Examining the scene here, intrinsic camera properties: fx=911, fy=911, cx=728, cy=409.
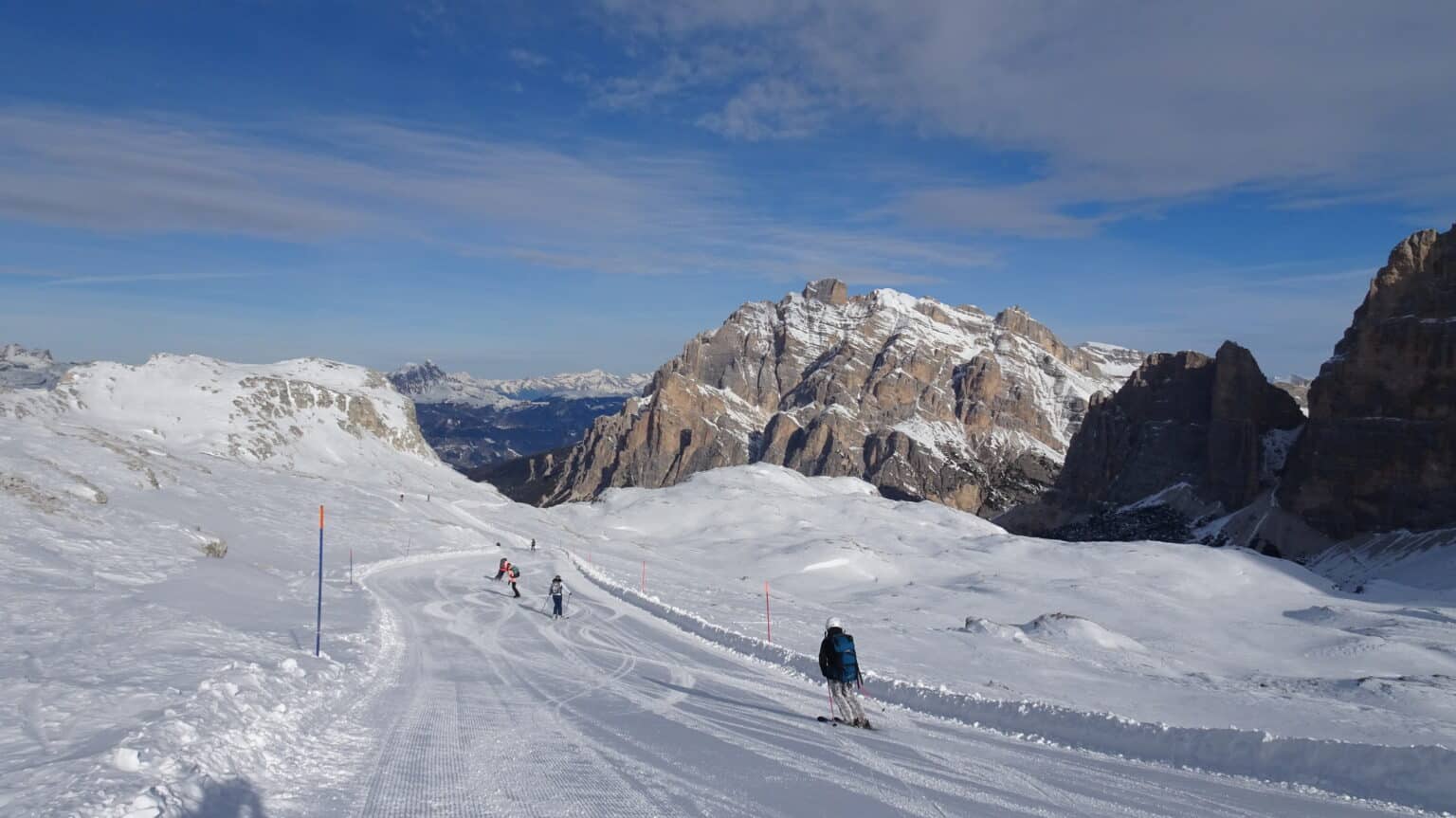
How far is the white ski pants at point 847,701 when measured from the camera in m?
14.5

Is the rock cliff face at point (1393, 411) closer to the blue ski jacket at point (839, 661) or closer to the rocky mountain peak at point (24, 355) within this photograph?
the blue ski jacket at point (839, 661)

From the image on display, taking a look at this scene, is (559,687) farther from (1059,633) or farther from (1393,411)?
(1393,411)

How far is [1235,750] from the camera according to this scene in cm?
1248

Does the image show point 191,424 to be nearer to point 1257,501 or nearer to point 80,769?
→ point 80,769

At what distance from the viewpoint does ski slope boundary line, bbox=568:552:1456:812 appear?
36.8ft

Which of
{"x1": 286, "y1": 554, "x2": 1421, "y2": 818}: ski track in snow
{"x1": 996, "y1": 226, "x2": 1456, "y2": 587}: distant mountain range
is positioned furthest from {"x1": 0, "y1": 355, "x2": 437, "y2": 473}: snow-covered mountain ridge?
{"x1": 996, "y1": 226, "x2": 1456, "y2": 587}: distant mountain range

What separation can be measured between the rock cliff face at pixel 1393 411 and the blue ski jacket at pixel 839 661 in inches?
6166

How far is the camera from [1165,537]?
175500mm

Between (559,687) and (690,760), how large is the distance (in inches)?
247

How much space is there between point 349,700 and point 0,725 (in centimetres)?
507

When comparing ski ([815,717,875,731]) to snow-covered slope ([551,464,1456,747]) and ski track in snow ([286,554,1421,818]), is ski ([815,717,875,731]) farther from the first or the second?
snow-covered slope ([551,464,1456,747])

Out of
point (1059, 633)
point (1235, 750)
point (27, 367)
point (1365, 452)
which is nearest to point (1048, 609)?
point (1059, 633)

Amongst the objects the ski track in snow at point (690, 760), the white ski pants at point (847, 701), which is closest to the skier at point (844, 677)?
the white ski pants at point (847, 701)

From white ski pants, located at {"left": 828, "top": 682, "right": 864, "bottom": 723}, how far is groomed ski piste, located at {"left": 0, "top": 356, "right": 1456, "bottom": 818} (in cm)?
44
